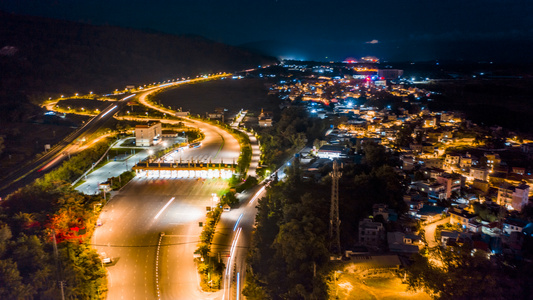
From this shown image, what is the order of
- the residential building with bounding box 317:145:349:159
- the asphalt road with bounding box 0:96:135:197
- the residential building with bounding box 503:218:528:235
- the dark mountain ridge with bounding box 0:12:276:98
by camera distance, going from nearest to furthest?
the residential building with bounding box 503:218:528:235 < the asphalt road with bounding box 0:96:135:197 < the residential building with bounding box 317:145:349:159 < the dark mountain ridge with bounding box 0:12:276:98

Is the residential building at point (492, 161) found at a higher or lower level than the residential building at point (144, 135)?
lower

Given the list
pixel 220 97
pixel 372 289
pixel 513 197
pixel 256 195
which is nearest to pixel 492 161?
pixel 513 197

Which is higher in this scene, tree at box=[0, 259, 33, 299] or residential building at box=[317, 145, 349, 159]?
residential building at box=[317, 145, 349, 159]

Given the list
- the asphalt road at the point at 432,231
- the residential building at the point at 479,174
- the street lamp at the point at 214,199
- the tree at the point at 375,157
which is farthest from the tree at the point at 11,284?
the residential building at the point at 479,174

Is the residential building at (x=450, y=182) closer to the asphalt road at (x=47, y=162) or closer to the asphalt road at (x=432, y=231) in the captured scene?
the asphalt road at (x=432, y=231)

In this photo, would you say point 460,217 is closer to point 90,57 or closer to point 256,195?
point 256,195

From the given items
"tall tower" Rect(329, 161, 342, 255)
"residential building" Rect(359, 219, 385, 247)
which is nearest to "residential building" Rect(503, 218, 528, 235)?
"residential building" Rect(359, 219, 385, 247)

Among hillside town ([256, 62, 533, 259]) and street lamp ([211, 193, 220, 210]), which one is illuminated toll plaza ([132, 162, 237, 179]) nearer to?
street lamp ([211, 193, 220, 210])
